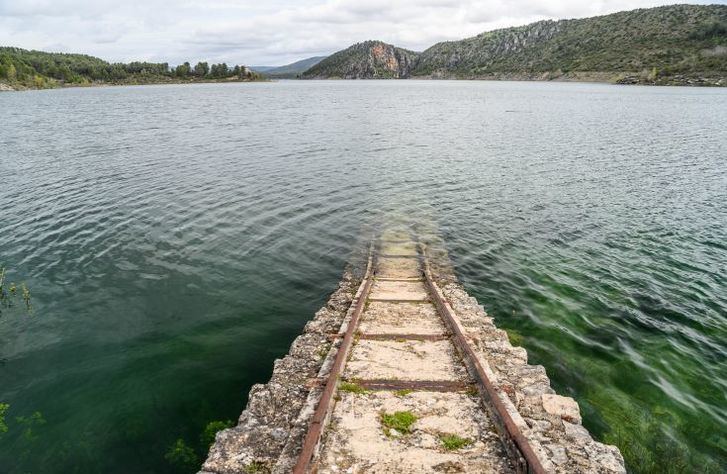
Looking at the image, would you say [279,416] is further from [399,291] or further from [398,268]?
[398,268]

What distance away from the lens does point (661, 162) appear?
122 feet

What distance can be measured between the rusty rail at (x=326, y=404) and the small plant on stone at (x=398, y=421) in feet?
3.70

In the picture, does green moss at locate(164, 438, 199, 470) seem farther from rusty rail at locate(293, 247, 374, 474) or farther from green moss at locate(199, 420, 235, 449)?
rusty rail at locate(293, 247, 374, 474)

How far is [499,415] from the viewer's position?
7.78 metres

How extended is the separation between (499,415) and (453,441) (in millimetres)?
1047

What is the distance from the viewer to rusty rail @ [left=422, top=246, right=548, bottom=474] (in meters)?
6.60

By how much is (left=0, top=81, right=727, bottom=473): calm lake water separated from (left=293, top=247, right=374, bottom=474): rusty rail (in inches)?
107

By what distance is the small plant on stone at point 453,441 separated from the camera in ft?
24.2

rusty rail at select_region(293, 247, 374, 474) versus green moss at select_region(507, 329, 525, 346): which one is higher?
rusty rail at select_region(293, 247, 374, 474)

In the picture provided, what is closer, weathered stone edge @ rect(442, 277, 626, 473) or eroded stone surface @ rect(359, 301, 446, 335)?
weathered stone edge @ rect(442, 277, 626, 473)

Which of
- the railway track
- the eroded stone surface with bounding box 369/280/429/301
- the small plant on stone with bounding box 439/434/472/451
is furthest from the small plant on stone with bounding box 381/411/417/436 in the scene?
the eroded stone surface with bounding box 369/280/429/301

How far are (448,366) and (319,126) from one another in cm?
5812

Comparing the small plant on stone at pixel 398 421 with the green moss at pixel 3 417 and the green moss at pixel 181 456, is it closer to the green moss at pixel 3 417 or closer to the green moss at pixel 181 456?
the green moss at pixel 181 456

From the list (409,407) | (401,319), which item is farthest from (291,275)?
(409,407)
